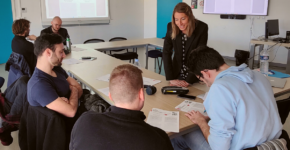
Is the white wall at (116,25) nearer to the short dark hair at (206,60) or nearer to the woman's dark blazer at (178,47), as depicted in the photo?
the woman's dark blazer at (178,47)

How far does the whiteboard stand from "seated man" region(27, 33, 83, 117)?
5.01m

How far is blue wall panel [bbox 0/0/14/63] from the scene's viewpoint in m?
6.05

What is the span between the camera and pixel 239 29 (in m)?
6.07

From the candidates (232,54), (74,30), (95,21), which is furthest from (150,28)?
(232,54)

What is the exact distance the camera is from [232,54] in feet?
20.9

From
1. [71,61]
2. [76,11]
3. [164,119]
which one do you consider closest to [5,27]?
[76,11]

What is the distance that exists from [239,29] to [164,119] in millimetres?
5123

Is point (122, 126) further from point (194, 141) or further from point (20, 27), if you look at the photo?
point (20, 27)

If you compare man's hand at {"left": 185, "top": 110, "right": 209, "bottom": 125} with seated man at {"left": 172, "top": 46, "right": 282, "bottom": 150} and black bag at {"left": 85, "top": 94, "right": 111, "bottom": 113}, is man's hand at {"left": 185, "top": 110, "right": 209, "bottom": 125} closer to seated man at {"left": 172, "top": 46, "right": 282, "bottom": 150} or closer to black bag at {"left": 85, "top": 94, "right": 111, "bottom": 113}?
seated man at {"left": 172, "top": 46, "right": 282, "bottom": 150}

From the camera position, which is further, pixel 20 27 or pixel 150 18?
pixel 150 18

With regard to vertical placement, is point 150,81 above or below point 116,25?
below

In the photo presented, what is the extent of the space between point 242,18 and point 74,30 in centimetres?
462

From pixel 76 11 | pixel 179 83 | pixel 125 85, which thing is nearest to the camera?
pixel 125 85

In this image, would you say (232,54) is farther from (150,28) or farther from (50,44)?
(50,44)
